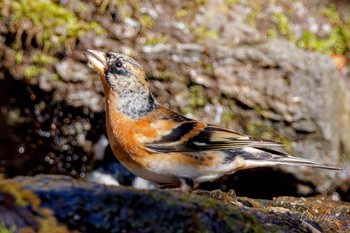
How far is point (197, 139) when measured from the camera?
4973mm

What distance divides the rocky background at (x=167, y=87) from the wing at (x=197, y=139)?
200 cm

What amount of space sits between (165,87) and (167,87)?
0.9 inches

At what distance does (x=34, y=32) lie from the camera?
726 cm

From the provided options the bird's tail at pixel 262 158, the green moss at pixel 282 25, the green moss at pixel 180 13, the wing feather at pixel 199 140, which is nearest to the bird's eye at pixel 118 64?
the wing feather at pixel 199 140

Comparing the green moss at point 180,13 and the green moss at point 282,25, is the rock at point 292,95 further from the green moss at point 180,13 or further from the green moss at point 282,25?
the green moss at point 282,25

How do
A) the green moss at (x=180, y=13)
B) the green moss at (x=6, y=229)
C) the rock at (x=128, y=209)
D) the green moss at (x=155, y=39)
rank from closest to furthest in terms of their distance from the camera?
the green moss at (x=6, y=229)
the rock at (x=128, y=209)
the green moss at (x=155, y=39)
the green moss at (x=180, y=13)

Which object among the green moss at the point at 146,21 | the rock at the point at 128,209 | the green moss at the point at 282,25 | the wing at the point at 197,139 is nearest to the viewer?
the rock at the point at 128,209

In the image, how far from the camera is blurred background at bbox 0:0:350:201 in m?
7.05

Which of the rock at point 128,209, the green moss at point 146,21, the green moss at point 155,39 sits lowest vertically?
the rock at point 128,209

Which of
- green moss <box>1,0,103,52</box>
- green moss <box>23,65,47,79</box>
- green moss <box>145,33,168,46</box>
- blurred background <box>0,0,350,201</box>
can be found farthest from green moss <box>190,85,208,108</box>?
green moss <box>23,65,47,79</box>

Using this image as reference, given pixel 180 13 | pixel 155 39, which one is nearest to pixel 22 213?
pixel 155 39

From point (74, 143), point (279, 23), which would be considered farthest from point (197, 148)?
point (279, 23)

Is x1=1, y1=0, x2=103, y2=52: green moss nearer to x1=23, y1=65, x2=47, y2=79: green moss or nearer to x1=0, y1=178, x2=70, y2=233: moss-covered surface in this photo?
x1=23, y1=65, x2=47, y2=79: green moss

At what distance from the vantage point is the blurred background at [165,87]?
7051mm
